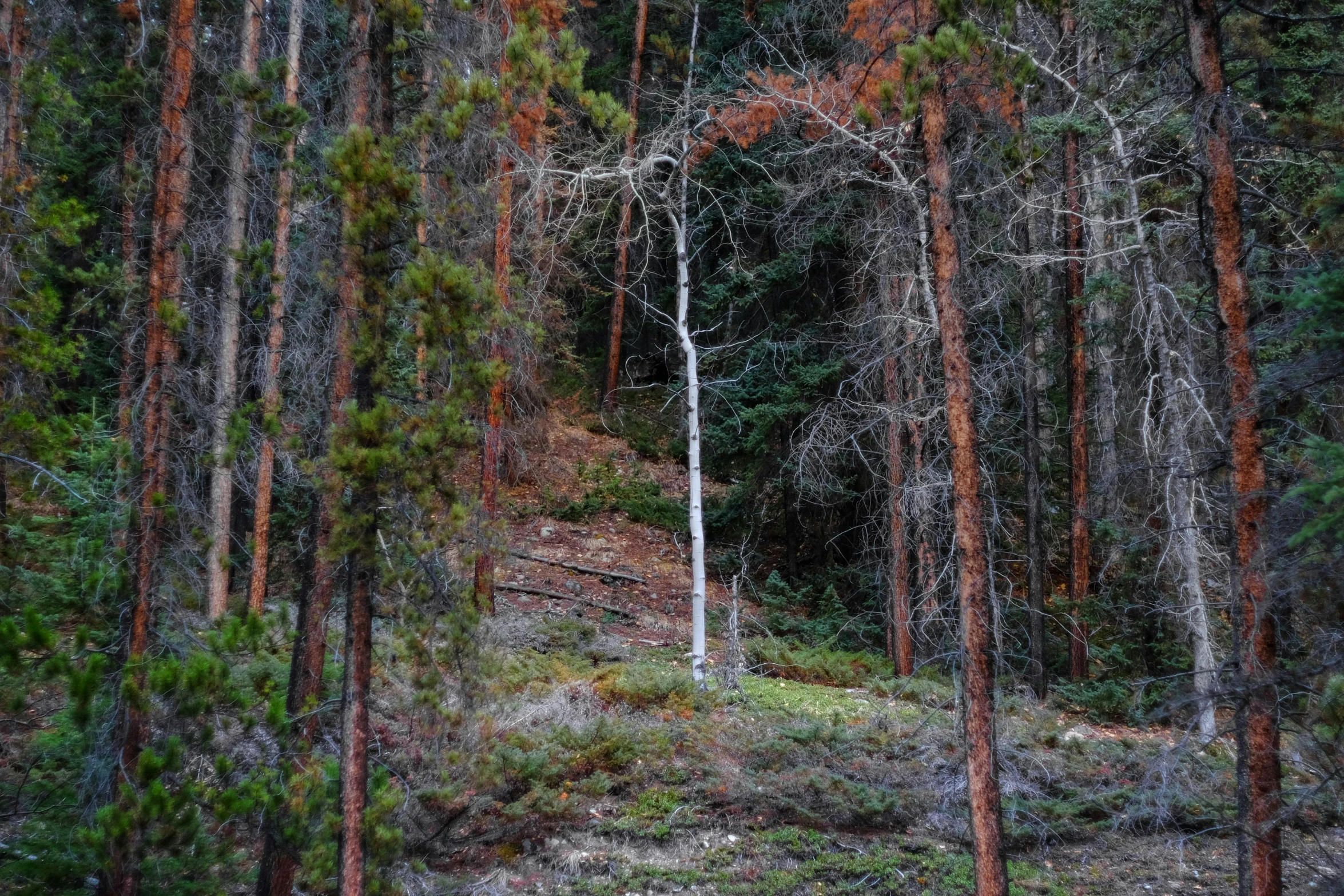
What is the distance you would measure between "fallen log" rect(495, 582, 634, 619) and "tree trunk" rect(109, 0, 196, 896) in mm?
9247

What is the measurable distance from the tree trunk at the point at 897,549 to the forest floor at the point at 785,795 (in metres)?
1.27

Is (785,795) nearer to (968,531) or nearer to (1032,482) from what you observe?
(968,531)

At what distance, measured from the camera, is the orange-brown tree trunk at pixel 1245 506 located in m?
5.84

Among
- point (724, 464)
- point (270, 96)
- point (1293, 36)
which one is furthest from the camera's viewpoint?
point (724, 464)

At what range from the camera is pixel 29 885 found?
5316mm

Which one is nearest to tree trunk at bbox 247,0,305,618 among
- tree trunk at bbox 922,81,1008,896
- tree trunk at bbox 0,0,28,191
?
tree trunk at bbox 0,0,28,191

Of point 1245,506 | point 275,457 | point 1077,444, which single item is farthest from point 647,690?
point 1077,444

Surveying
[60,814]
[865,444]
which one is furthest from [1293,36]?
[60,814]

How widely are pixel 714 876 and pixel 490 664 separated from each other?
3.65 m

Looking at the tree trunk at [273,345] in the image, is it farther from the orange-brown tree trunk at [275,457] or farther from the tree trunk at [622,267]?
the tree trunk at [622,267]

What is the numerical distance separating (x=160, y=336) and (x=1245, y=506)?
330 inches

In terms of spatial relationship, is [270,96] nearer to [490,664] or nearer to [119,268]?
[119,268]

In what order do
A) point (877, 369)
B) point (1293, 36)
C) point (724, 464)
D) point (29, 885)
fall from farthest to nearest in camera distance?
point (724, 464)
point (877, 369)
point (1293, 36)
point (29, 885)

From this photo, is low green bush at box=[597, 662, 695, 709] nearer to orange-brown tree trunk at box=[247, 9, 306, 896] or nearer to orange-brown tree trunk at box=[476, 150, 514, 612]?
orange-brown tree trunk at box=[476, 150, 514, 612]
